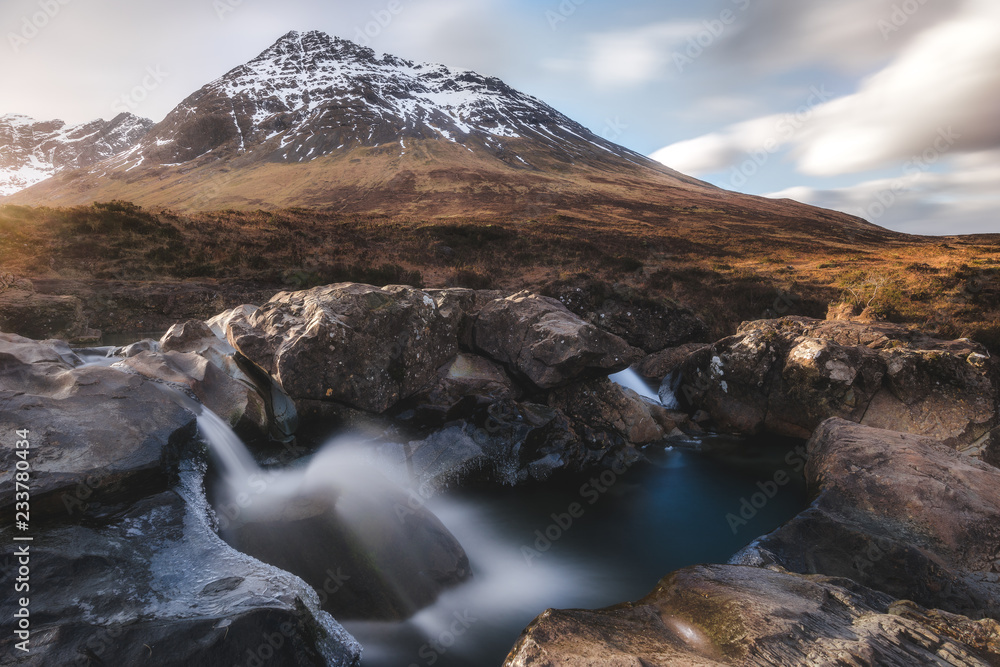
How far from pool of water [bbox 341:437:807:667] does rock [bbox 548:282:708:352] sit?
6.20 metres

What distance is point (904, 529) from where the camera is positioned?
6.36m

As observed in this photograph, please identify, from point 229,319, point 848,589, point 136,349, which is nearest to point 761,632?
point 848,589

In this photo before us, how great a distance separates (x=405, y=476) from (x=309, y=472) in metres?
1.78

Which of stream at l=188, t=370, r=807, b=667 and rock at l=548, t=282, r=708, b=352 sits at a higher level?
rock at l=548, t=282, r=708, b=352

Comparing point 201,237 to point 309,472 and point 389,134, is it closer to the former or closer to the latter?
point 309,472

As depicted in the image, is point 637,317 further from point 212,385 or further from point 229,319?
point 212,385

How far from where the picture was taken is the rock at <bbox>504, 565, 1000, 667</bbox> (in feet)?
11.6

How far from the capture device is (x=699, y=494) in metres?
9.95

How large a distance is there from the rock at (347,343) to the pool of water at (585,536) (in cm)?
266

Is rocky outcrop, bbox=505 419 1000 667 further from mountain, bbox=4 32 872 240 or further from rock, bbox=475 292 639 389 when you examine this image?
mountain, bbox=4 32 872 240

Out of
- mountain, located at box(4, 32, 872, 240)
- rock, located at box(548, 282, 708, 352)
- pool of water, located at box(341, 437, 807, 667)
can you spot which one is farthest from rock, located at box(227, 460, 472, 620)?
mountain, located at box(4, 32, 872, 240)

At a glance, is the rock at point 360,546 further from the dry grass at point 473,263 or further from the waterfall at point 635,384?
the dry grass at point 473,263

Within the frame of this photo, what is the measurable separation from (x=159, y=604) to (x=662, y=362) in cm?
1466

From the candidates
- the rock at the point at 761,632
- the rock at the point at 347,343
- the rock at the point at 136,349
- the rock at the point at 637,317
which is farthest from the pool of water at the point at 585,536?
the rock at the point at 136,349
